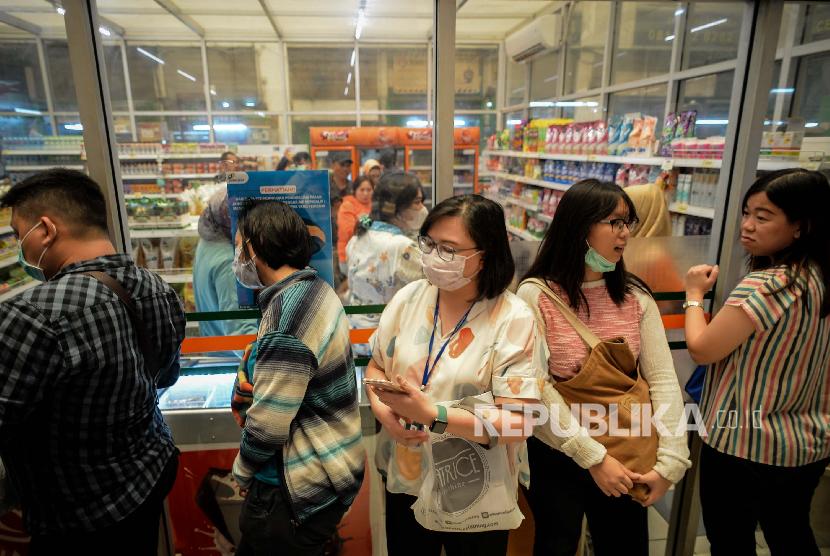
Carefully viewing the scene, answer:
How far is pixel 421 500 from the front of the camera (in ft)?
5.04

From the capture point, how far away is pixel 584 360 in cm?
160

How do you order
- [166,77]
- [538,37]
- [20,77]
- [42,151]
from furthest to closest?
[166,77] < [538,37] < [20,77] < [42,151]

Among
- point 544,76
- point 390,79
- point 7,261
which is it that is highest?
point 390,79

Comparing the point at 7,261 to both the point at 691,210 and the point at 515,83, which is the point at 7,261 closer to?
the point at 691,210

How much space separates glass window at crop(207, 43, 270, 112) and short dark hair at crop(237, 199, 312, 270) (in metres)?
10.7

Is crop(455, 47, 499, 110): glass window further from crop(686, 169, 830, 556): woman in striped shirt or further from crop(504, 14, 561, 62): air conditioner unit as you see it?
crop(686, 169, 830, 556): woman in striped shirt

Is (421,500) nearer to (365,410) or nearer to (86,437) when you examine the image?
(365,410)

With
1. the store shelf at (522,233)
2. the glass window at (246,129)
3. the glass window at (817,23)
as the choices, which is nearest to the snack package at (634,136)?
the glass window at (817,23)

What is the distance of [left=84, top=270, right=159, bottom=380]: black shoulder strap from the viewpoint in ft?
4.35

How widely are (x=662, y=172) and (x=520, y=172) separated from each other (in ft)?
11.4

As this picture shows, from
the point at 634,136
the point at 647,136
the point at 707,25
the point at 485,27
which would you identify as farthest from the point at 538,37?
the point at 647,136

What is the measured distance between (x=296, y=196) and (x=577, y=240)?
0.99 meters

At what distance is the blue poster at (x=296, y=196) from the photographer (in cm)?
179

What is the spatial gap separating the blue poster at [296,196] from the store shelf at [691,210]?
2.62 meters
